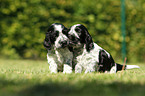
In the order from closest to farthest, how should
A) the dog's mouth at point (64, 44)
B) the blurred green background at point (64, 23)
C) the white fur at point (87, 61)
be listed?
the dog's mouth at point (64, 44) < the white fur at point (87, 61) < the blurred green background at point (64, 23)

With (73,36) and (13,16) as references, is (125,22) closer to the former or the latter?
(13,16)

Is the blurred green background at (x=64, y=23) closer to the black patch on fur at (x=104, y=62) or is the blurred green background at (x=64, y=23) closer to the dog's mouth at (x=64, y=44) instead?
the black patch on fur at (x=104, y=62)

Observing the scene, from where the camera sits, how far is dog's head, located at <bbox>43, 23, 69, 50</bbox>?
4039mm

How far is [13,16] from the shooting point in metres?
9.84

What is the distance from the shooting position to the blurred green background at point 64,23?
9641 mm

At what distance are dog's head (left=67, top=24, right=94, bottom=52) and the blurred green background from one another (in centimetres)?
536

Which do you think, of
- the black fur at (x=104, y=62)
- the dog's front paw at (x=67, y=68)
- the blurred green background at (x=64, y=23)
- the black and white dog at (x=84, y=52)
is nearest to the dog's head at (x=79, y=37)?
the black and white dog at (x=84, y=52)

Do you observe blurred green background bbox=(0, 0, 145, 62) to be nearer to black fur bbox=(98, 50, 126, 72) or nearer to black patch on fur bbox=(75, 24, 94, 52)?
black fur bbox=(98, 50, 126, 72)

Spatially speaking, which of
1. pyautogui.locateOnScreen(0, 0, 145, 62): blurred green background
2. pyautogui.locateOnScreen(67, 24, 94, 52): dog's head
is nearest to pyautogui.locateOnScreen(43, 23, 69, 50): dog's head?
pyautogui.locateOnScreen(67, 24, 94, 52): dog's head

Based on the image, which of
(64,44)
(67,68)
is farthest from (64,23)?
(64,44)

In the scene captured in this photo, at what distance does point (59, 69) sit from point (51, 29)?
0.86 meters

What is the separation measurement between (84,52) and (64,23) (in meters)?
5.52

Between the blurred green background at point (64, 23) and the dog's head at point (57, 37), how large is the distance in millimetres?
5418

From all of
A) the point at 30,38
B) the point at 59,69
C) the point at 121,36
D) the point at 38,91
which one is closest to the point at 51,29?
the point at 59,69
